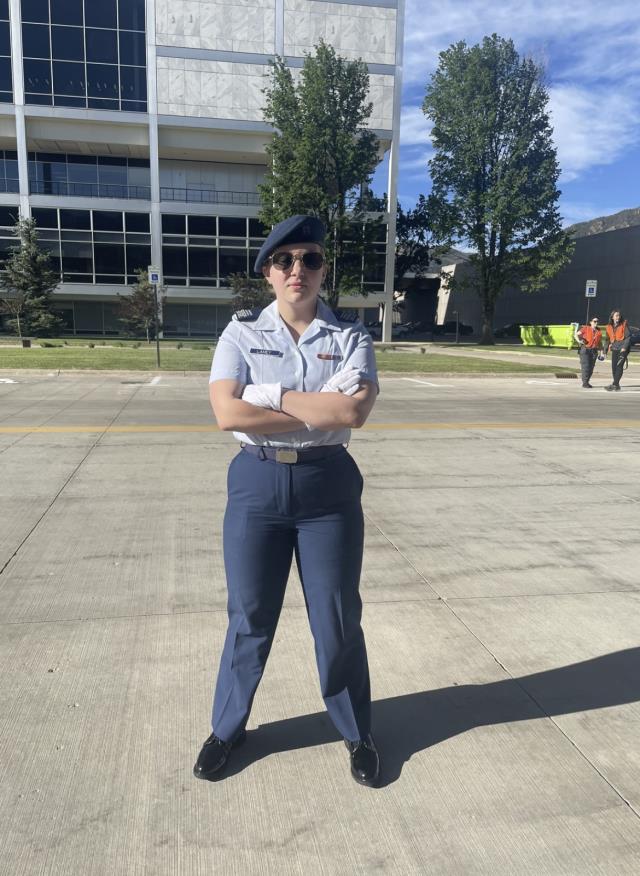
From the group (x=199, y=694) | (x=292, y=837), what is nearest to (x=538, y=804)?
(x=292, y=837)

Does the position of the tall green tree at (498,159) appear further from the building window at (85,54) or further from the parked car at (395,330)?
the building window at (85,54)

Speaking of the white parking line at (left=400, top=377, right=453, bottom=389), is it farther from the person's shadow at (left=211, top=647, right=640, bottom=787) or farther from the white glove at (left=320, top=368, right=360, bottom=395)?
the white glove at (left=320, top=368, right=360, bottom=395)

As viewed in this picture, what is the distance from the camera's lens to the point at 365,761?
243 cm

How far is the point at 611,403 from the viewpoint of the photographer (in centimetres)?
1373

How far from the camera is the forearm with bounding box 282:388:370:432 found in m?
2.18

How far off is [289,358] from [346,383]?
8.8 inches

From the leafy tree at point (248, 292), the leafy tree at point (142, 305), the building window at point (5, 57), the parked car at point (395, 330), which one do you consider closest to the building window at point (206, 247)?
the leafy tree at point (142, 305)

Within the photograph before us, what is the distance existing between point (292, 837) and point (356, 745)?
0.43 m

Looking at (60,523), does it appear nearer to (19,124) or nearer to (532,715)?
(532,715)

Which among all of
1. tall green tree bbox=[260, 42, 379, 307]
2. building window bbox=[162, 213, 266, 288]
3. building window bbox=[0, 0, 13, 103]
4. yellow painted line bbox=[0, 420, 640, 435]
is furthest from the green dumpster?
building window bbox=[0, 0, 13, 103]

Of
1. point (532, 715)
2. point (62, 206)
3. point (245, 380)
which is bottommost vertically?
point (532, 715)

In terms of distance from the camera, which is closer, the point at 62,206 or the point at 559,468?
the point at 559,468

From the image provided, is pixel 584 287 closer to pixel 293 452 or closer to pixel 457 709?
pixel 457 709

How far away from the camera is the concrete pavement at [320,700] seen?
6.97 ft
